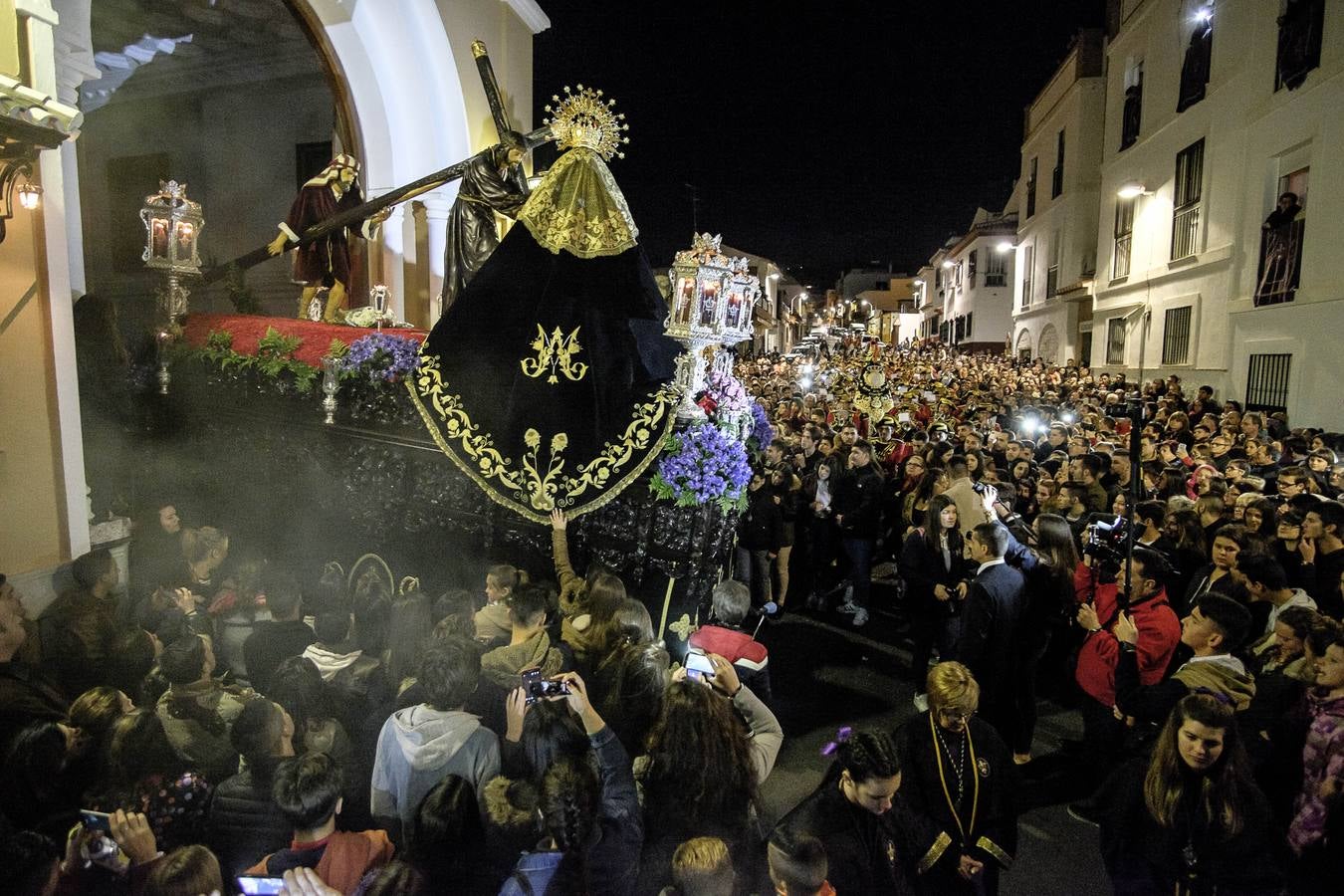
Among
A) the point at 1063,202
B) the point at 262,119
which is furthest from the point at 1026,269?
the point at 262,119

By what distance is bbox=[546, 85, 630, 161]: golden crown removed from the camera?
18.5ft

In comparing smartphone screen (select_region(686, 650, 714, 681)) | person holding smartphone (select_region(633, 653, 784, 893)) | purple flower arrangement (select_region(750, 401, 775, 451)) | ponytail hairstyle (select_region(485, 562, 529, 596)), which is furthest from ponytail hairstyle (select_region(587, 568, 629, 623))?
purple flower arrangement (select_region(750, 401, 775, 451))

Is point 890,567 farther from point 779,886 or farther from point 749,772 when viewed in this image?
point 779,886

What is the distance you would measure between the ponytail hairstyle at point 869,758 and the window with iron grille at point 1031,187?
29.8m

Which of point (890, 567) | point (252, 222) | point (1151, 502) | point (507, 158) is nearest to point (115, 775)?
point (507, 158)

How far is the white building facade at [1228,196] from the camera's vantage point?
1085 cm

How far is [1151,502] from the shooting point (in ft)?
17.0

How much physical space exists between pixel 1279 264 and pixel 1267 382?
189cm

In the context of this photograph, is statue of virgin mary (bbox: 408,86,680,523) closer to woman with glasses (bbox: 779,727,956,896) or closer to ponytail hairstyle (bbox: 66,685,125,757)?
ponytail hairstyle (bbox: 66,685,125,757)

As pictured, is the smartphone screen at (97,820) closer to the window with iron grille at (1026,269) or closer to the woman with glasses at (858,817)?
the woman with glasses at (858,817)

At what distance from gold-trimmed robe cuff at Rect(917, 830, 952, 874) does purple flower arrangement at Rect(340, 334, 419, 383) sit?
15.3 ft

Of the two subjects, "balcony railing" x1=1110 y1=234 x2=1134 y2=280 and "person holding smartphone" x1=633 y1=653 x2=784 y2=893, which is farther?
"balcony railing" x1=1110 y1=234 x2=1134 y2=280

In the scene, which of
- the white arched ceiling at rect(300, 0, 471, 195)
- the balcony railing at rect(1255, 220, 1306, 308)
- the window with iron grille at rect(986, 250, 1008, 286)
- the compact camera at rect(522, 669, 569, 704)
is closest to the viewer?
the compact camera at rect(522, 669, 569, 704)

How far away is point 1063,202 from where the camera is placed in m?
24.2
